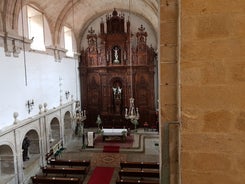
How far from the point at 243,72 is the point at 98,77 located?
17.2m

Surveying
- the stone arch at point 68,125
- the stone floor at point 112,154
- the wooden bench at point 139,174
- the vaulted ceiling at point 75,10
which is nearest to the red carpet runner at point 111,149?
the stone floor at point 112,154

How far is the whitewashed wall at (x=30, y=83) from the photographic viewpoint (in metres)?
9.85

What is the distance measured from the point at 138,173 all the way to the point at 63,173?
3402 millimetres

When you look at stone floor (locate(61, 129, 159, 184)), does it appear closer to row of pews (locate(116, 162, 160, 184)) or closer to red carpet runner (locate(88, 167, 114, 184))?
red carpet runner (locate(88, 167, 114, 184))

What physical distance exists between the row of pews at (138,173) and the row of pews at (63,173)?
174cm

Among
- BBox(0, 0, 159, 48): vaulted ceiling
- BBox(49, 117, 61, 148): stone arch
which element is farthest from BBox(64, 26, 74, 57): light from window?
BBox(49, 117, 61, 148): stone arch

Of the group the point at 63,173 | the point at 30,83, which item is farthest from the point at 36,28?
the point at 63,173

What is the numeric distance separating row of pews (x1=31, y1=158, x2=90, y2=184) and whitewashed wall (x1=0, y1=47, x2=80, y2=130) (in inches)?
104

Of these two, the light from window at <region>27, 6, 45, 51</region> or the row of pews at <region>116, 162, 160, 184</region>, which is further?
the light from window at <region>27, 6, 45, 51</region>

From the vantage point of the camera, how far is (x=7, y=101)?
996 centimetres

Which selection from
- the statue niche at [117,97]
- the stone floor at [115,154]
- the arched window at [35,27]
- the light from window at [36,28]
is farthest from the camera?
the statue niche at [117,97]

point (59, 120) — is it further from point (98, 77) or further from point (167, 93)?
point (167, 93)

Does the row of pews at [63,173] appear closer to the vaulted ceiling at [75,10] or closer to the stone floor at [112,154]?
the stone floor at [112,154]

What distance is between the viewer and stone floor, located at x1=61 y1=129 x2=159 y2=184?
13070 mm
